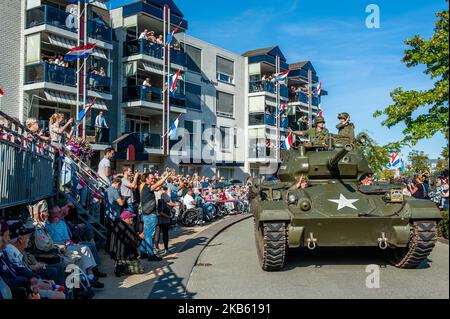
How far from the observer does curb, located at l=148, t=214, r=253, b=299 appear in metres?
6.58

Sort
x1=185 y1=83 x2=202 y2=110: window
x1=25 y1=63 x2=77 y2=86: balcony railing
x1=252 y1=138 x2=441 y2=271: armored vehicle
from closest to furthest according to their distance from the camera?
x1=252 y1=138 x2=441 y2=271: armored vehicle, x1=25 y1=63 x2=77 y2=86: balcony railing, x1=185 y1=83 x2=202 y2=110: window

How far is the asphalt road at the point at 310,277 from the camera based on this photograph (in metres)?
6.44

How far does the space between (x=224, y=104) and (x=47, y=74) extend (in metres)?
16.8

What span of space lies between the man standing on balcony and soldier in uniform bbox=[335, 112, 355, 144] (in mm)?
14502

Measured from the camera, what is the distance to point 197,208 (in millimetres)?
16109

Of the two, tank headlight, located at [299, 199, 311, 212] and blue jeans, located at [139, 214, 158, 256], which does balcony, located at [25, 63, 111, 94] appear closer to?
blue jeans, located at [139, 214, 158, 256]

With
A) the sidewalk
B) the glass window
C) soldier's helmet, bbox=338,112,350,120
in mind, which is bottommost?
the sidewalk

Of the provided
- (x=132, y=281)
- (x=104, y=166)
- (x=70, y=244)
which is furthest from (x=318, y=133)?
(x=70, y=244)

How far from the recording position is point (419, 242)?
7.45 m

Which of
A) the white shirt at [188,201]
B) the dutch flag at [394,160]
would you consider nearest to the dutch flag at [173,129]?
the white shirt at [188,201]

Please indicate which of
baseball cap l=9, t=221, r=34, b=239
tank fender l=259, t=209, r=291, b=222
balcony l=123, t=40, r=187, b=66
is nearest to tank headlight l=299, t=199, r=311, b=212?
tank fender l=259, t=209, r=291, b=222

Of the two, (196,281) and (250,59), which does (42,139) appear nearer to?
(196,281)

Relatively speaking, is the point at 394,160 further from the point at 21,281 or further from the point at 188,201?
the point at 21,281

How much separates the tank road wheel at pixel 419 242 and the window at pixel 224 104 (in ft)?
87.4
